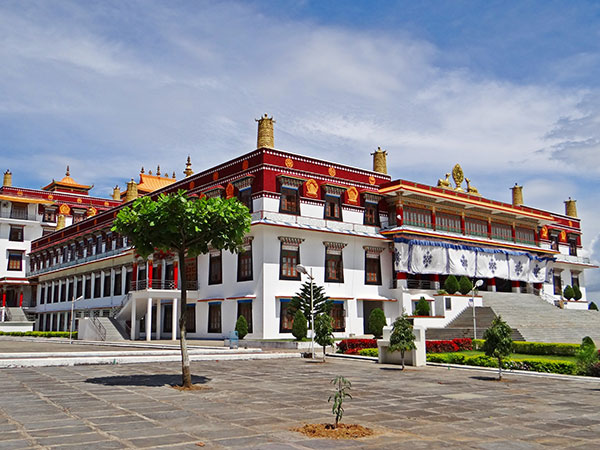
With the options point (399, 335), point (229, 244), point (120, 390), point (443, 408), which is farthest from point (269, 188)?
point (443, 408)

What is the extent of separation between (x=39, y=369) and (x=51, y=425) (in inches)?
406

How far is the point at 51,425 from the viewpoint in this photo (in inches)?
336

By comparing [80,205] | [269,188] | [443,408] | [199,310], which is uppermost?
[80,205]

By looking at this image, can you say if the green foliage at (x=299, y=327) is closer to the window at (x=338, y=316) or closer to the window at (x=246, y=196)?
the window at (x=338, y=316)

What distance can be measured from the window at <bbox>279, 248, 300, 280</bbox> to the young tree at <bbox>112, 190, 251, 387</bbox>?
57.0 ft

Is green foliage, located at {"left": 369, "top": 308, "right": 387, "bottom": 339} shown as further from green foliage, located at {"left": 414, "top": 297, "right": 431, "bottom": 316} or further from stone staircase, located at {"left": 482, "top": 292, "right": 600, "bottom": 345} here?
stone staircase, located at {"left": 482, "top": 292, "right": 600, "bottom": 345}

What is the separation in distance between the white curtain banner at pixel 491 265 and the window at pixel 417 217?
16.1 feet

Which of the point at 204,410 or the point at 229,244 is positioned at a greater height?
the point at 229,244

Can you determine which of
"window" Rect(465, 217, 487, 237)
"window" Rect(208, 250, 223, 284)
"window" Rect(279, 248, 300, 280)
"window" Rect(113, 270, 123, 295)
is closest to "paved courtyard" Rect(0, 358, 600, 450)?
"window" Rect(279, 248, 300, 280)

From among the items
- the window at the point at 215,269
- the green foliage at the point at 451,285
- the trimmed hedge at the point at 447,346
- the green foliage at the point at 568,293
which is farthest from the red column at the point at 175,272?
the green foliage at the point at 568,293

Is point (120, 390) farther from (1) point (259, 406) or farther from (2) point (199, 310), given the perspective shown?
(2) point (199, 310)

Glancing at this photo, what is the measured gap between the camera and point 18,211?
6125 cm

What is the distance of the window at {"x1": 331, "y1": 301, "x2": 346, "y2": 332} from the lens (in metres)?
33.6

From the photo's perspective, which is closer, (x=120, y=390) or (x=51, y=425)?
(x=51, y=425)
